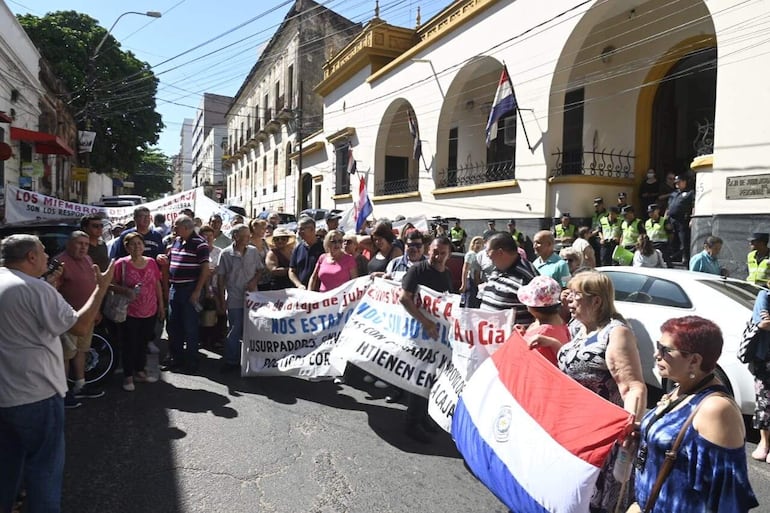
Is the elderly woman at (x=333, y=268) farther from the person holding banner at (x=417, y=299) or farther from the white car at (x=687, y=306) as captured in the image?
the white car at (x=687, y=306)

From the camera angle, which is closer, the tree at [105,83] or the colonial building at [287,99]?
the tree at [105,83]

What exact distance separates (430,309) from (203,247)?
316 centimetres

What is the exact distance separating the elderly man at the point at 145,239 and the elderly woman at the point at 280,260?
155 centimetres

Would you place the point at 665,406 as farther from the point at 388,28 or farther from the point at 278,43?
the point at 278,43

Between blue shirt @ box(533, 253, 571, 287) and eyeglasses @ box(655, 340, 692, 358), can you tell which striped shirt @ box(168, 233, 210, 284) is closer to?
blue shirt @ box(533, 253, 571, 287)

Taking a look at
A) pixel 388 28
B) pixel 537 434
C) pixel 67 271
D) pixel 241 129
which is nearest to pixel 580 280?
pixel 537 434

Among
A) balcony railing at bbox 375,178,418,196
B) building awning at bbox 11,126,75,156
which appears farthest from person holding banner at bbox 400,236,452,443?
balcony railing at bbox 375,178,418,196

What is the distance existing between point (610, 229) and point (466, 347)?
9.29m

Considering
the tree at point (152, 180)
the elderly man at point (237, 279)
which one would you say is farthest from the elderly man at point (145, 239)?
the tree at point (152, 180)

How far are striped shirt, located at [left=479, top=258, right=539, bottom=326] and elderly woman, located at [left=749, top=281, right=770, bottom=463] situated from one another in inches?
69.4

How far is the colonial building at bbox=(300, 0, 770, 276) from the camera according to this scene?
9.80 m

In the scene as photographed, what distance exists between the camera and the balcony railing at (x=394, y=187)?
22714 mm

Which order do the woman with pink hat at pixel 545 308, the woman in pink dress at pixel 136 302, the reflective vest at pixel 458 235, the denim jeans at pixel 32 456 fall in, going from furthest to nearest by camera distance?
the reflective vest at pixel 458 235 → the woman in pink dress at pixel 136 302 → the woman with pink hat at pixel 545 308 → the denim jeans at pixel 32 456

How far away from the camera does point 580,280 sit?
287 cm
